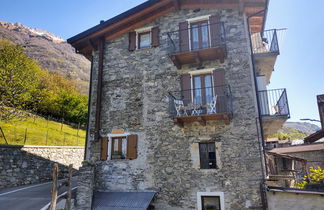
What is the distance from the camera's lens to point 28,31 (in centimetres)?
9906

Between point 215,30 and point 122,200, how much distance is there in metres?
8.49

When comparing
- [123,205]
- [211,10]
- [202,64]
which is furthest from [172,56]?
[123,205]

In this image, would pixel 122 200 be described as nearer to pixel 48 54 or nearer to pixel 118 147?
pixel 118 147

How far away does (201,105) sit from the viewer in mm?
9500

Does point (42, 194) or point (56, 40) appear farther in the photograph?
point (56, 40)

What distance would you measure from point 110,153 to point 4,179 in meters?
7.29

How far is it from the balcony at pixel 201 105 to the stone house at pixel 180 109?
45mm

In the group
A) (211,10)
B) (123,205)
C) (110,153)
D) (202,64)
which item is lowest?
(123,205)

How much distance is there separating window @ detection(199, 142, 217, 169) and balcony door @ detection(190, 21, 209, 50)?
4594mm

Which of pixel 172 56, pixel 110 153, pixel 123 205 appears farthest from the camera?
pixel 110 153

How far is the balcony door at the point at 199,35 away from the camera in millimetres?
10844

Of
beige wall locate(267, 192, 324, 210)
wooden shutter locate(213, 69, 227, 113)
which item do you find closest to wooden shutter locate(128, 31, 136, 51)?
wooden shutter locate(213, 69, 227, 113)

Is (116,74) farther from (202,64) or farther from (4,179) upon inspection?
(4,179)

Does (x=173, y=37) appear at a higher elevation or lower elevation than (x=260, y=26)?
lower
